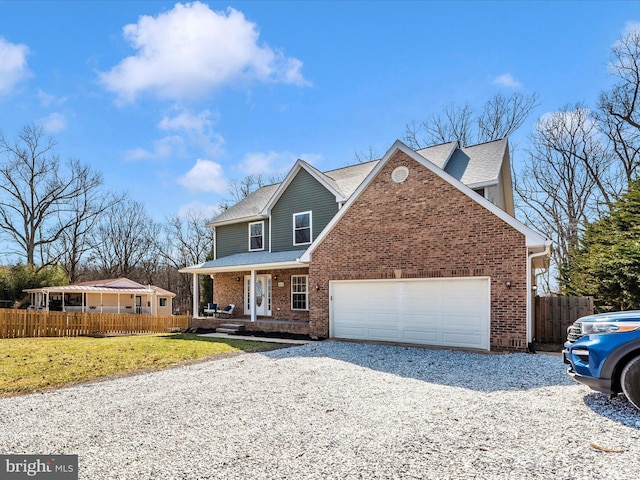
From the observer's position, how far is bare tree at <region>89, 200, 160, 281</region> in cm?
4162

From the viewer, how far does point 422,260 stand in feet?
38.8

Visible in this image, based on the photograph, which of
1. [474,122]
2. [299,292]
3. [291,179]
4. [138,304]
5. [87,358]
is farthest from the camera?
[138,304]

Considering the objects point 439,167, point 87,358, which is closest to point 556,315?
point 439,167

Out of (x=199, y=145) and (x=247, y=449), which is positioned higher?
(x=199, y=145)

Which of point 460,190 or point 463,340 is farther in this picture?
point 460,190

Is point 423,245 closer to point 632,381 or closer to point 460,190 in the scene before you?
point 460,190

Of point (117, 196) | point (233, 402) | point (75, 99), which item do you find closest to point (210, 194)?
point (117, 196)

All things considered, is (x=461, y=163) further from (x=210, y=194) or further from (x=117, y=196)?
(x=117, y=196)

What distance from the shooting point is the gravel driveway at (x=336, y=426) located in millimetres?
3908

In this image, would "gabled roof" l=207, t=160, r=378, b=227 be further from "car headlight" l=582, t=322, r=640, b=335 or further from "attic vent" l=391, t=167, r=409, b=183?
"car headlight" l=582, t=322, r=640, b=335

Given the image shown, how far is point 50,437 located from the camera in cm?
497

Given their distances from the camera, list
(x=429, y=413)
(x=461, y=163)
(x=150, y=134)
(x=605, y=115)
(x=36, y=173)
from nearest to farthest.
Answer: (x=429, y=413) → (x=461, y=163) → (x=150, y=134) → (x=605, y=115) → (x=36, y=173)

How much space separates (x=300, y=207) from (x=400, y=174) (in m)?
6.87

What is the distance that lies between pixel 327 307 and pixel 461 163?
330 inches
